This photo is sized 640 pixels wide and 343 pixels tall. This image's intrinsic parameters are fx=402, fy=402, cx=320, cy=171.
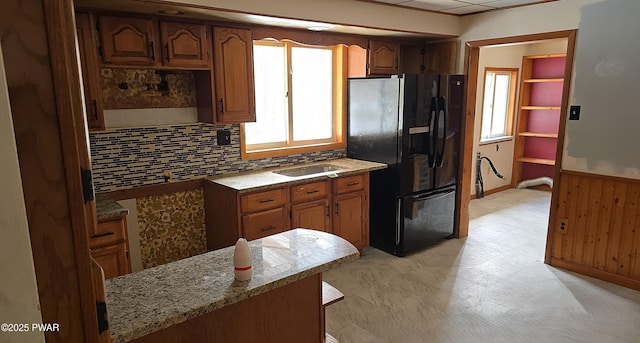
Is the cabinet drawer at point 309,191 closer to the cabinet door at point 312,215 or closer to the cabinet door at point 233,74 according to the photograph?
the cabinet door at point 312,215

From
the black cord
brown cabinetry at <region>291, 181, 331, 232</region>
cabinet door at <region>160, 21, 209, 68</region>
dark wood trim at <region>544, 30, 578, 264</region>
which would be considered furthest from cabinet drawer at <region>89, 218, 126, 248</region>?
the black cord

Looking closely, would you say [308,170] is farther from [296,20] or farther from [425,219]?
[296,20]

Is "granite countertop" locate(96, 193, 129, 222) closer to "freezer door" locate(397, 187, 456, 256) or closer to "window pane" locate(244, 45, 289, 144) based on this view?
"window pane" locate(244, 45, 289, 144)

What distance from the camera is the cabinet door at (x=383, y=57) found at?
402cm

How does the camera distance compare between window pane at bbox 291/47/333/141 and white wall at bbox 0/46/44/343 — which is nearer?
white wall at bbox 0/46/44/343

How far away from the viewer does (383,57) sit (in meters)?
4.11

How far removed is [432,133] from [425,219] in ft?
2.78

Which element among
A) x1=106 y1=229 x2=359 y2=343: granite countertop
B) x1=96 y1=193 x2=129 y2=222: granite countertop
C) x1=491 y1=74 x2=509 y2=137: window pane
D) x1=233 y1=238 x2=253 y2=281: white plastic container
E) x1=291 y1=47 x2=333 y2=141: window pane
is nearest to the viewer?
x1=106 y1=229 x2=359 y2=343: granite countertop

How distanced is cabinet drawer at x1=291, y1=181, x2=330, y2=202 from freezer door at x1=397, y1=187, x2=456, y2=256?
770mm

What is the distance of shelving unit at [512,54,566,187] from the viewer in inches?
238

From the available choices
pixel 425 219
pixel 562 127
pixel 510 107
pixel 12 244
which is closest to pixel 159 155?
pixel 425 219

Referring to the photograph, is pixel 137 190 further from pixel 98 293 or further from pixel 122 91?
pixel 98 293

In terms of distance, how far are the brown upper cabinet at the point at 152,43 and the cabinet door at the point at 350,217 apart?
1663mm

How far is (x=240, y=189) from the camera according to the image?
2.99 metres
